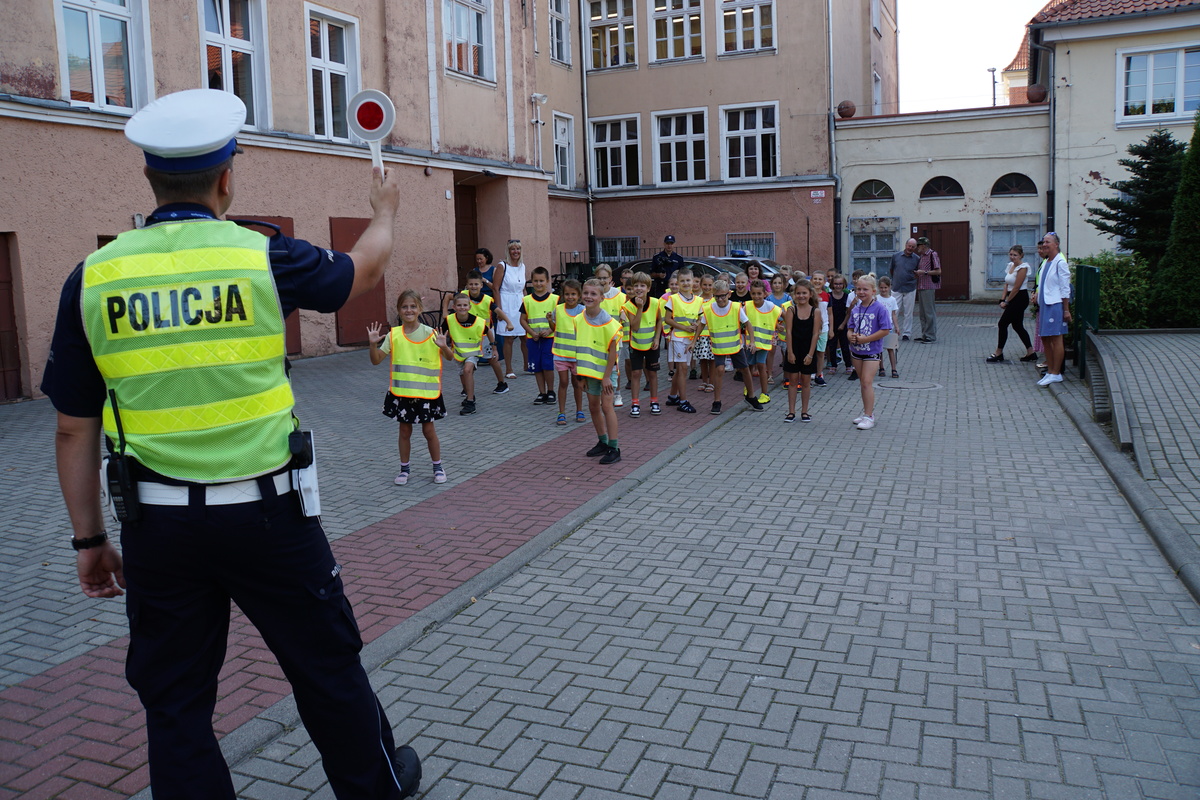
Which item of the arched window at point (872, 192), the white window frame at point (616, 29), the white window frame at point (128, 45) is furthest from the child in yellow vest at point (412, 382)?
the white window frame at point (616, 29)

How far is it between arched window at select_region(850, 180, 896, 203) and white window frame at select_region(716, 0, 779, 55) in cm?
498

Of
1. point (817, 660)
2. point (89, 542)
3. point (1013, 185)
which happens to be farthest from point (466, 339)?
point (1013, 185)

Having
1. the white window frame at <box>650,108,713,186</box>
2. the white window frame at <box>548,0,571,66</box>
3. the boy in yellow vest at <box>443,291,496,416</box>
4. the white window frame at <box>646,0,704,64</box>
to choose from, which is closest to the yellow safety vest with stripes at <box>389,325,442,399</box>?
the boy in yellow vest at <box>443,291,496,416</box>

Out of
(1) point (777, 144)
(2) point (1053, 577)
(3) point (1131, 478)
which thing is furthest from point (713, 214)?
(2) point (1053, 577)

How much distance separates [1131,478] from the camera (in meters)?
7.97

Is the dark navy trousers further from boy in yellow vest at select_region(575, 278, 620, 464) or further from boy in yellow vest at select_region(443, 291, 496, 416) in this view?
boy in yellow vest at select_region(443, 291, 496, 416)

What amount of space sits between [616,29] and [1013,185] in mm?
13372

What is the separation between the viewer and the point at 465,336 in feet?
40.1

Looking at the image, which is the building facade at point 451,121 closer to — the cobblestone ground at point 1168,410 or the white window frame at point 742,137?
the white window frame at point 742,137

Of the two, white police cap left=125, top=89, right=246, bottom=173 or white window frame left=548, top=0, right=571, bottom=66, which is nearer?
white police cap left=125, top=89, right=246, bottom=173

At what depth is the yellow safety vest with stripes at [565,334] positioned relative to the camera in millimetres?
10641

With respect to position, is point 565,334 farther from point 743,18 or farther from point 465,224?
point 743,18

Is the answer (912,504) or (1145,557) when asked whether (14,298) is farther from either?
(1145,557)

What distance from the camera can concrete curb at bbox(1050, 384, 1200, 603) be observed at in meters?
5.74
